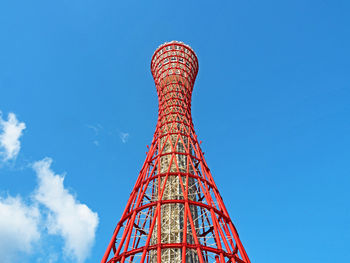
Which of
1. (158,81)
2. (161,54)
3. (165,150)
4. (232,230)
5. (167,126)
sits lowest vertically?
(232,230)

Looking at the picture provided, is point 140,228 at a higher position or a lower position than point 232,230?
higher

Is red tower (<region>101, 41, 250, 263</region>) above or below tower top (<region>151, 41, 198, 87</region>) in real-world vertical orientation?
below

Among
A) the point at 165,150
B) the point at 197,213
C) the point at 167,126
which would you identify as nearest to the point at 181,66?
the point at 167,126

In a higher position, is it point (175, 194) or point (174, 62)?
point (174, 62)

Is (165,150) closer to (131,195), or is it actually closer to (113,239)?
(131,195)

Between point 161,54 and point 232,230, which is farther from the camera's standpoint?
point 161,54

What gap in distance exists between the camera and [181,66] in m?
32.5

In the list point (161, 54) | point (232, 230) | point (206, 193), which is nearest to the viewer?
point (232, 230)

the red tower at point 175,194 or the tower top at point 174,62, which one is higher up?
the tower top at point 174,62

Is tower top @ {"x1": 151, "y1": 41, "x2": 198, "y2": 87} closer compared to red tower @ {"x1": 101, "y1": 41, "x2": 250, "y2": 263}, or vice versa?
red tower @ {"x1": 101, "y1": 41, "x2": 250, "y2": 263}

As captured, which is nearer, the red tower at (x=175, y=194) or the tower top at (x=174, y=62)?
the red tower at (x=175, y=194)

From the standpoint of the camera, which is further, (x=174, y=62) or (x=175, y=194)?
(x=174, y=62)

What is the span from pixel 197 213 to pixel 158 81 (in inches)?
630

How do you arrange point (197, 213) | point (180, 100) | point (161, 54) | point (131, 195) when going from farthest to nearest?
point (161, 54), point (180, 100), point (197, 213), point (131, 195)
